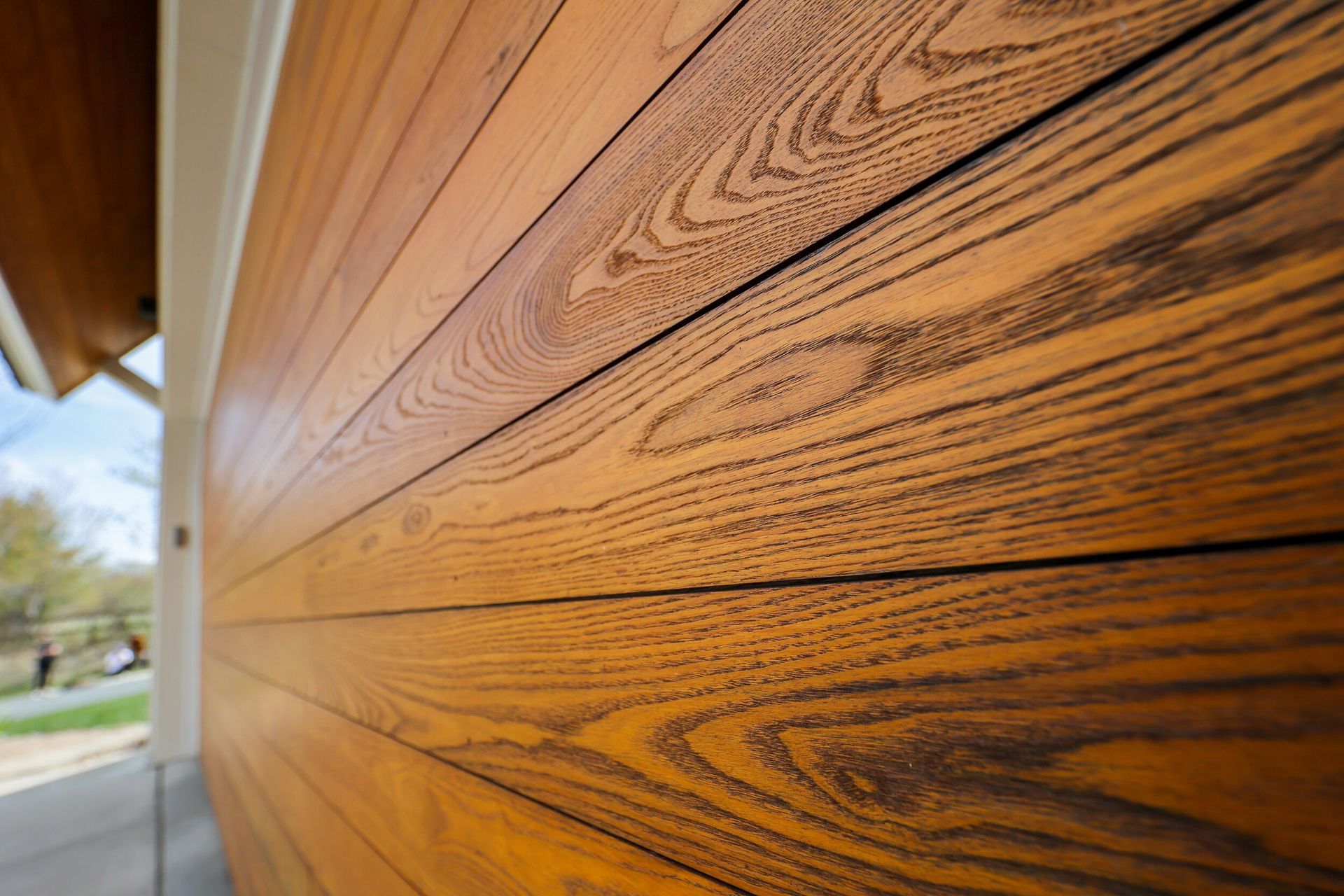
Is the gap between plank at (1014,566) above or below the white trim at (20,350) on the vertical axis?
below

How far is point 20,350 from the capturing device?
376 cm

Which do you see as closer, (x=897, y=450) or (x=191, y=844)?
(x=897, y=450)

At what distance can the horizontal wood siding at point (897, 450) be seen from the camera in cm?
16

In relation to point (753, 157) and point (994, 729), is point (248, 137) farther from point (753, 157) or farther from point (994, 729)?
point (994, 729)

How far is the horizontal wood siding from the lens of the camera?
157 mm

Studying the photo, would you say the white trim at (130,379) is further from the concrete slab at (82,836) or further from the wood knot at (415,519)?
the wood knot at (415,519)

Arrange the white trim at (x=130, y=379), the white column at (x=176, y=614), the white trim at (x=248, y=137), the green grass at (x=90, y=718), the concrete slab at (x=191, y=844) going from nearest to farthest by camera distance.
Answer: the white trim at (x=248, y=137)
the concrete slab at (x=191, y=844)
the white column at (x=176, y=614)
the white trim at (x=130, y=379)
the green grass at (x=90, y=718)

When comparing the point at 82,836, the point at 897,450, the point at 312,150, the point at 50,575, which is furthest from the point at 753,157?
the point at 50,575

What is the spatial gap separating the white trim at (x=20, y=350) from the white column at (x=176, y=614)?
2.37 feet

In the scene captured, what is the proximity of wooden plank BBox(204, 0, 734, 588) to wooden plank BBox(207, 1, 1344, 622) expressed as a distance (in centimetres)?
17

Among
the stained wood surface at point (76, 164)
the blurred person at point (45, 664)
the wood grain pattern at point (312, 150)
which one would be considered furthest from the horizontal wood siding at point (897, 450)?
the blurred person at point (45, 664)

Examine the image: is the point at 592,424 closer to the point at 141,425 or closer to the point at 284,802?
the point at 284,802

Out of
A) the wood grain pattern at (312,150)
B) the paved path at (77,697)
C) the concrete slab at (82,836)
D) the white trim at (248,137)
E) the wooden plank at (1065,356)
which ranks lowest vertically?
the concrete slab at (82,836)

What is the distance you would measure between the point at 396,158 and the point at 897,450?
0.75 m
